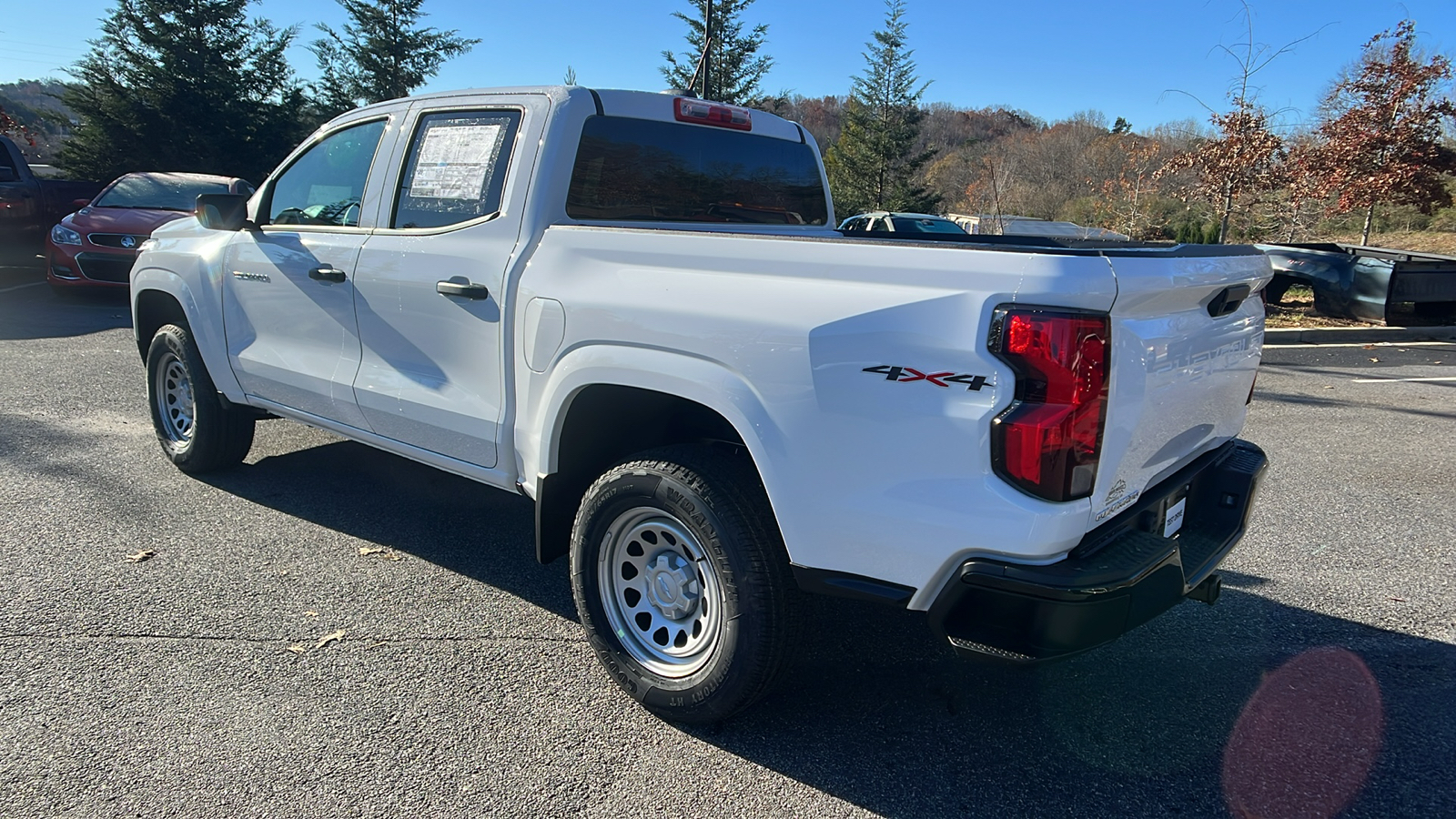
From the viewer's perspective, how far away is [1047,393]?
218cm

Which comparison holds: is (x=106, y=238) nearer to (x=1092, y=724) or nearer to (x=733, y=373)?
(x=733, y=373)

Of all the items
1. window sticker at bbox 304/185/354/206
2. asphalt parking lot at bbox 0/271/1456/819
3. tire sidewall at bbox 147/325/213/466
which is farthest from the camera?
tire sidewall at bbox 147/325/213/466

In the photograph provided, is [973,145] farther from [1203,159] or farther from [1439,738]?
[1439,738]

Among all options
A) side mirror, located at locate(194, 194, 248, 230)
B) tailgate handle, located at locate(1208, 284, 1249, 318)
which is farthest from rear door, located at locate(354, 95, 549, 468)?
tailgate handle, located at locate(1208, 284, 1249, 318)

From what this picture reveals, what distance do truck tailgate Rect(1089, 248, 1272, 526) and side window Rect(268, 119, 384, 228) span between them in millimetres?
3174

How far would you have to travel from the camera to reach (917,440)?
2.29 metres

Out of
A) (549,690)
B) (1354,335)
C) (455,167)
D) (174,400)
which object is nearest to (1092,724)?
(549,690)

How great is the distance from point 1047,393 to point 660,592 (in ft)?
4.65

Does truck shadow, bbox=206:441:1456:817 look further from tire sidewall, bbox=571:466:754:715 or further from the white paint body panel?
the white paint body panel

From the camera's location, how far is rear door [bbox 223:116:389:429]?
402 cm

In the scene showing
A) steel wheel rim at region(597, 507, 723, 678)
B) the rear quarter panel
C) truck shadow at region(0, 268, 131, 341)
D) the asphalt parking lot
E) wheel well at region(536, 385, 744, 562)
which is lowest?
the asphalt parking lot

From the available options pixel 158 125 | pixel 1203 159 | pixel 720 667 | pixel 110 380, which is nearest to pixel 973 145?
pixel 1203 159

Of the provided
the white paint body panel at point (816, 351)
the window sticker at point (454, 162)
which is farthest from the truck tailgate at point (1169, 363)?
the window sticker at point (454, 162)

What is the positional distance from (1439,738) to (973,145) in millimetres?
50590
